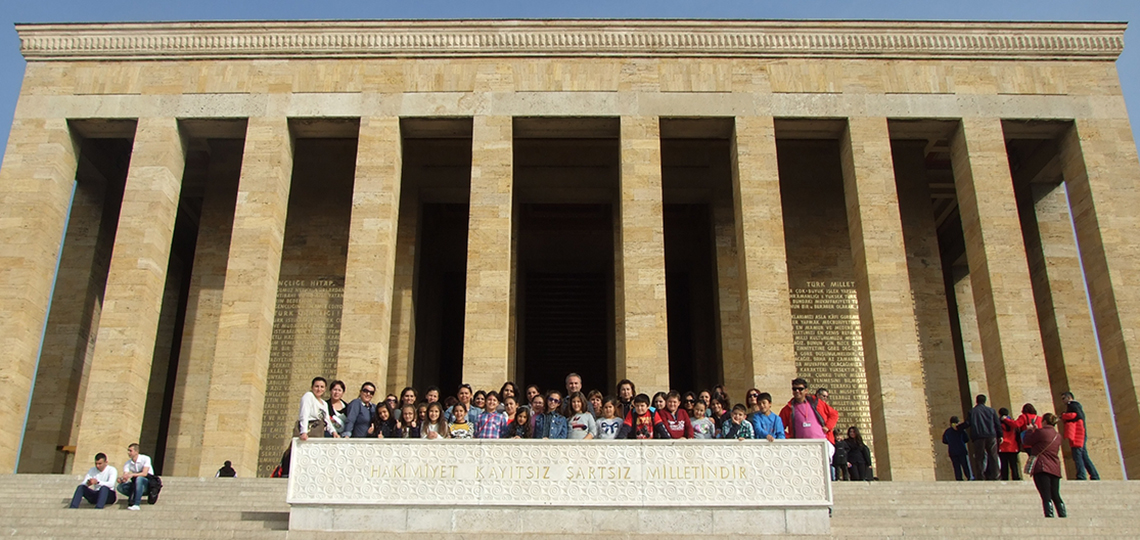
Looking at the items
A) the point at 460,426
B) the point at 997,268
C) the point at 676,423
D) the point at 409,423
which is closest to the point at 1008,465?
the point at 997,268

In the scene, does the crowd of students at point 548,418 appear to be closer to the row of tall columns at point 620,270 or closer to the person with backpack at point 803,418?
the person with backpack at point 803,418

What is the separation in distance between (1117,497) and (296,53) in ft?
51.5

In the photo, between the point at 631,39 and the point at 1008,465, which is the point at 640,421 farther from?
the point at 631,39

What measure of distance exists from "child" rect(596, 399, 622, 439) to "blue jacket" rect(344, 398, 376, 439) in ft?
9.62

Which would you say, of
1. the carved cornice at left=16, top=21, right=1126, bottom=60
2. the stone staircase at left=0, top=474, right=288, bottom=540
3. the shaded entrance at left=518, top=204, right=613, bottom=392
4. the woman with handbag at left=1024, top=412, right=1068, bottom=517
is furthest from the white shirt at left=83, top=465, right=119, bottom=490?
the shaded entrance at left=518, top=204, right=613, bottom=392

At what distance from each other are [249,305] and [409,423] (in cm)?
724

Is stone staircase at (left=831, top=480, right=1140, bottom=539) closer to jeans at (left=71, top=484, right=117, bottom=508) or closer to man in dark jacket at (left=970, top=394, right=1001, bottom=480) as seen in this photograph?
man in dark jacket at (left=970, top=394, right=1001, bottom=480)

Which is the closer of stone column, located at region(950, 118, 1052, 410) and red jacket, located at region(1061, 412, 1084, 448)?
red jacket, located at region(1061, 412, 1084, 448)

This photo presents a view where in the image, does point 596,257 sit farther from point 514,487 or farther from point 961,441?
point 514,487

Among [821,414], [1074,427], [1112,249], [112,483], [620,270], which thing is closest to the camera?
[112,483]

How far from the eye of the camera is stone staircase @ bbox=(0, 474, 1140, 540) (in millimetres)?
9914

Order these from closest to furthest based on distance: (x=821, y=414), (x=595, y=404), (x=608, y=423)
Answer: (x=608, y=423) < (x=595, y=404) < (x=821, y=414)

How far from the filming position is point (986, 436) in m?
14.1

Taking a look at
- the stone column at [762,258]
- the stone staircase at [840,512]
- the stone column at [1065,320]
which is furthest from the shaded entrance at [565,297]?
the stone staircase at [840,512]
